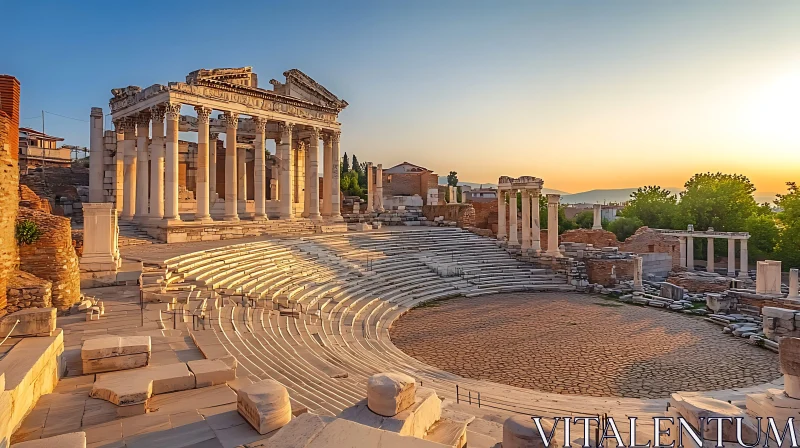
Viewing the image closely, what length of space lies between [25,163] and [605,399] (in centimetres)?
3795

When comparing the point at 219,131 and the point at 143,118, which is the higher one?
the point at 219,131

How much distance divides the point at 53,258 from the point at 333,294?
8101mm

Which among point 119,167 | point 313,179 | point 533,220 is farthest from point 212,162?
point 533,220

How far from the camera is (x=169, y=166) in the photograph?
21031 mm

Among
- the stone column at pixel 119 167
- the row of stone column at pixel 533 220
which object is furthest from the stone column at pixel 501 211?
the stone column at pixel 119 167

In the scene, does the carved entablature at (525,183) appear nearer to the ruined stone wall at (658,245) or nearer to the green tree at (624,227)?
the ruined stone wall at (658,245)

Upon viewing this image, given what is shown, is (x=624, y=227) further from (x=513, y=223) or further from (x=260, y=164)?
(x=260, y=164)

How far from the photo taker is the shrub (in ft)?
30.1

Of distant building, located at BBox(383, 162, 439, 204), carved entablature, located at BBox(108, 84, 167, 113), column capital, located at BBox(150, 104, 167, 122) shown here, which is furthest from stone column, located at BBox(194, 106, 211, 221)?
distant building, located at BBox(383, 162, 439, 204)

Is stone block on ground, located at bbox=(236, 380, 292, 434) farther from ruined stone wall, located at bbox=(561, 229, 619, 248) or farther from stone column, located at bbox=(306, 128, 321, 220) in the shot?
ruined stone wall, located at bbox=(561, 229, 619, 248)

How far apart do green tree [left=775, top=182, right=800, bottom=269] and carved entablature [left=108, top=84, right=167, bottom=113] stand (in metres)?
43.7

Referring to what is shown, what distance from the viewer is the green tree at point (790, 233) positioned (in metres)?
35.1

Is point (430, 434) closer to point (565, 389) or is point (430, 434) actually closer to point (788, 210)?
point (565, 389)

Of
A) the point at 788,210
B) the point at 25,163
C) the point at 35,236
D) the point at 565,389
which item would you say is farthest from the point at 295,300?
the point at 788,210
